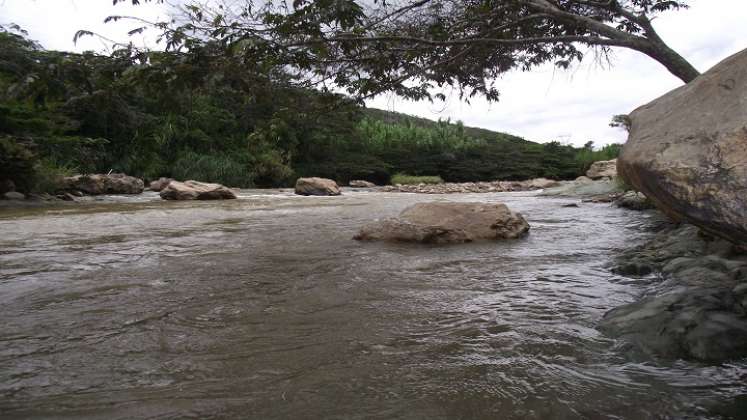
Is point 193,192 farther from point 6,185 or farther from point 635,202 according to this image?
point 635,202

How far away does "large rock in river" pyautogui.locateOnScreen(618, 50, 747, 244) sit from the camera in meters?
1.22

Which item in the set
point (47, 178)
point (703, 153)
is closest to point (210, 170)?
point (47, 178)

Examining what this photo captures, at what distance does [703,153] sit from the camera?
1.32 metres

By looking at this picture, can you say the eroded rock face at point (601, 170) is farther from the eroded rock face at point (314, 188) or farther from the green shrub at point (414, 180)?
the eroded rock face at point (314, 188)

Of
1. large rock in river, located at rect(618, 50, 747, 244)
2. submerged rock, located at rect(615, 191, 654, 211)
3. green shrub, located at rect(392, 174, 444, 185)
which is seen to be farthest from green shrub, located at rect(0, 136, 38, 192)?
green shrub, located at rect(392, 174, 444, 185)

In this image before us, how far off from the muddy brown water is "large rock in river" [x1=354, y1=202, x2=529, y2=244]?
631mm

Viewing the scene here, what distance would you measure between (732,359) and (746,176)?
2.49 feet

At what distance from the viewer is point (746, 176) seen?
1.18 metres

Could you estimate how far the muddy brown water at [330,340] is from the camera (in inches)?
52.7

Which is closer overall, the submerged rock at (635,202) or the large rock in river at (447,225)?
the large rock in river at (447,225)

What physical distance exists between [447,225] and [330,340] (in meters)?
2.73

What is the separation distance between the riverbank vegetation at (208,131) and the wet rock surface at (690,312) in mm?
2343

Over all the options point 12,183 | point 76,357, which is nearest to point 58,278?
point 76,357

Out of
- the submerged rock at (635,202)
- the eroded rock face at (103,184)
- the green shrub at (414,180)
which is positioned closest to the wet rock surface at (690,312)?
the submerged rock at (635,202)
